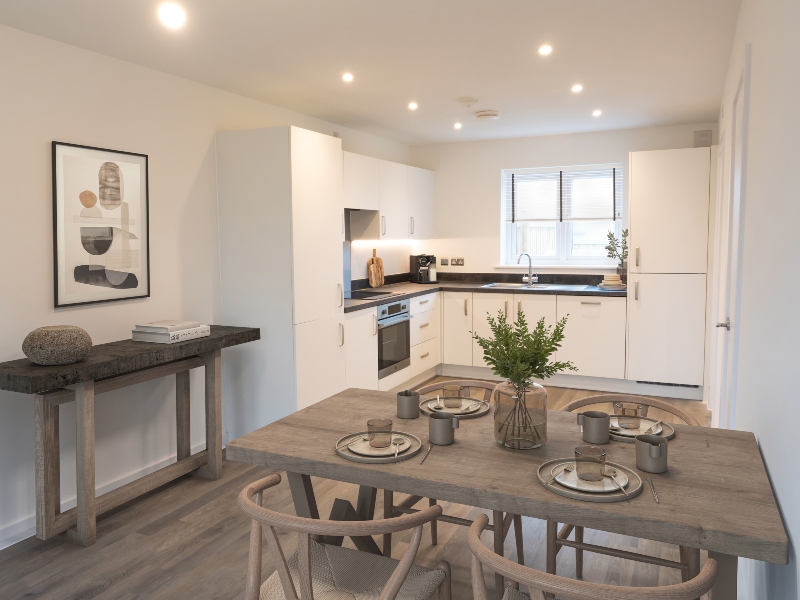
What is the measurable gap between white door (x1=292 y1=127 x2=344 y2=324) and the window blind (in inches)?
105

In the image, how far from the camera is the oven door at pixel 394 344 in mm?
5242

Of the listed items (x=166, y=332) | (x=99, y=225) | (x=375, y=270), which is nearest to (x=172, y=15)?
(x=99, y=225)

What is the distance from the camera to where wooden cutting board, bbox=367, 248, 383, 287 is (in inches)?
239

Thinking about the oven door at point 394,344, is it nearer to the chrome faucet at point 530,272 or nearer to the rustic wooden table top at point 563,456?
the chrome faucet at point 530,272

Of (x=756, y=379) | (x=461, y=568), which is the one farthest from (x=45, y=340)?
(x=756, y=379)

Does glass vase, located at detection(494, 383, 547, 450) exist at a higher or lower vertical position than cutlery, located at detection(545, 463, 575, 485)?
higher

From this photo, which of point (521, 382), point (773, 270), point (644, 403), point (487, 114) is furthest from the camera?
point (487, 114)

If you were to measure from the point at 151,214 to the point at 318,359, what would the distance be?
144 cm

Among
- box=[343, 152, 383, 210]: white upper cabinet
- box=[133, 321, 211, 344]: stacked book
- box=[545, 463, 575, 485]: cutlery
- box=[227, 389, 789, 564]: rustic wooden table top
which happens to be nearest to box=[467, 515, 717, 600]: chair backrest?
box=[227, 389, 789, 564]: rustic wooden table top

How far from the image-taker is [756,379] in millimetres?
1944

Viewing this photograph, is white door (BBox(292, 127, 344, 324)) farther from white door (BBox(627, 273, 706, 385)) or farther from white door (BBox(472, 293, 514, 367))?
white door (BBox(627, 273, 706, 385))

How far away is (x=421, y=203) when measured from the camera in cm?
650

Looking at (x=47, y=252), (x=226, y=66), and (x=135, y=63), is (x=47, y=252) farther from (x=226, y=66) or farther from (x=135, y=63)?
(x=226, y=66)

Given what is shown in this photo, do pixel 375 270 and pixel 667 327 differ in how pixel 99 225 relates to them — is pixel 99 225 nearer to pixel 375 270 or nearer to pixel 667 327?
pixel 375 270
